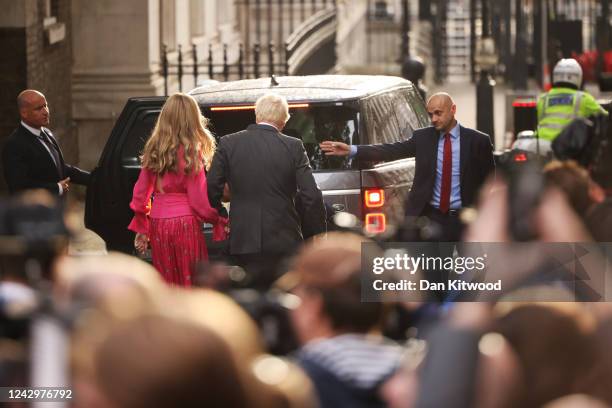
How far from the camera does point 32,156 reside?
35.4 feet

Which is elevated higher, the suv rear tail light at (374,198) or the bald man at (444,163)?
the bald man at (444,163)

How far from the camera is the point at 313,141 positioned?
417 inches

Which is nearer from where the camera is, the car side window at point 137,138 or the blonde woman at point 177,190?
the blonde woman at point 177,190

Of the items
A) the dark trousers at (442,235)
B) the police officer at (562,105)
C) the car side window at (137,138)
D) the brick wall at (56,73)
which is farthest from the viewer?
the brick wall at (56,73)

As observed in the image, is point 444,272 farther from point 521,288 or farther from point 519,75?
point 519,75

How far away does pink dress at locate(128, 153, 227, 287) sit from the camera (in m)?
9.52

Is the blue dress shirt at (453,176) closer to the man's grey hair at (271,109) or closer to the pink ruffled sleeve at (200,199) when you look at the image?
the man's grey hair at (271,109)

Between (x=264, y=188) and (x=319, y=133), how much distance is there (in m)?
1.42

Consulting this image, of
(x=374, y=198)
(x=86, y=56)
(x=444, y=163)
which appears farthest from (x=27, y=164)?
(x=86, y=56)

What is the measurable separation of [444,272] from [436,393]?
12.6 feet

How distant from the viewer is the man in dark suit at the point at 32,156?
35.2 feet

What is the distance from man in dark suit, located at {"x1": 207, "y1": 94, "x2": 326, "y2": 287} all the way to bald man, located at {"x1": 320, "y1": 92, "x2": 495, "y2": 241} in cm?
69

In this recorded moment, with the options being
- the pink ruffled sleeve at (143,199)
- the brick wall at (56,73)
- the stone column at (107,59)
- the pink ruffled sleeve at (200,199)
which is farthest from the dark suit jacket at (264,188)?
the stone column at (107,59)

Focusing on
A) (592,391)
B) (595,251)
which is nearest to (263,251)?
(595,251)
